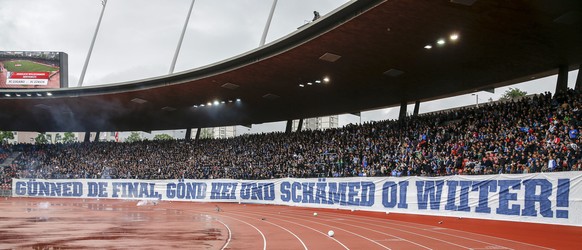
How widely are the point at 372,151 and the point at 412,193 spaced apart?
7.14 metres

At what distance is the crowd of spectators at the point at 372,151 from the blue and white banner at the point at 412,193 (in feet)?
3.12

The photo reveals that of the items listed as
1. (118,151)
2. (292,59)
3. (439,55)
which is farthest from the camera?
(118,151)

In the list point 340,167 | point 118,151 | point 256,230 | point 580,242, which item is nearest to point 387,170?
point 340,167

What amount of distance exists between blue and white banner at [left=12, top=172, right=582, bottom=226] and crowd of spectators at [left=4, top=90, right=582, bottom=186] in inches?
37.4

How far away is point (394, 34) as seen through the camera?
19.2m

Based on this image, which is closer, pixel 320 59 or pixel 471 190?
pixel 471 190

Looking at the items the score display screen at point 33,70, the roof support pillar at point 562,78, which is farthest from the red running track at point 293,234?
the score display screen at point 33,70

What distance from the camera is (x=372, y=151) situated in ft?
93.2

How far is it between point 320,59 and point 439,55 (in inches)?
222

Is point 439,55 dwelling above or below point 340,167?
above

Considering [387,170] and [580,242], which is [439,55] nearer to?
[387,170]

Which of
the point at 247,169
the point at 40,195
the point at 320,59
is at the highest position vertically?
the point at 320,59

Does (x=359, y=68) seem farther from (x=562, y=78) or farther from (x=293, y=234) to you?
(x=293, y=234)

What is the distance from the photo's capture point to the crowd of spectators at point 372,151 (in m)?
19.0
